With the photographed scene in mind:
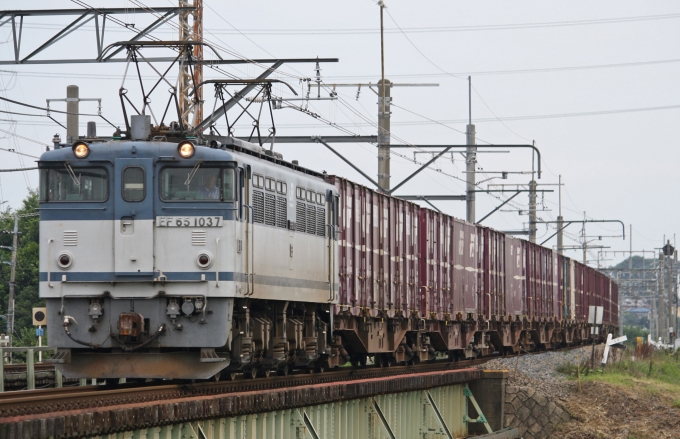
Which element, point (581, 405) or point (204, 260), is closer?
point (204, 260)

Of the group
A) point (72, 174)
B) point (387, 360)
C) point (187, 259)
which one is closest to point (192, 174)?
point (187, 259)

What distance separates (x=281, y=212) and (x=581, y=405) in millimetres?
11325

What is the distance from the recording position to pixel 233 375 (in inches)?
746

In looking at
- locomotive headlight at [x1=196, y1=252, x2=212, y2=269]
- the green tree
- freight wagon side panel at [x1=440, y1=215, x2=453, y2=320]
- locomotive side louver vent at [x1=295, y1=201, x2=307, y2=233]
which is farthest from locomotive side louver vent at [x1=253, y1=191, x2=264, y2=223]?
the green tree

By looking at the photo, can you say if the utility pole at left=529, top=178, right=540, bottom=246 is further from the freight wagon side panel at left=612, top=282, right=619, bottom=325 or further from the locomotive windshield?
the locomotive windshield

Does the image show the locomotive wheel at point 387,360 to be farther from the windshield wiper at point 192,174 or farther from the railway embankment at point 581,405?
the windshield wiper at point 192,174

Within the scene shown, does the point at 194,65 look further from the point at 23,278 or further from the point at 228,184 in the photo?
the point at 23,278

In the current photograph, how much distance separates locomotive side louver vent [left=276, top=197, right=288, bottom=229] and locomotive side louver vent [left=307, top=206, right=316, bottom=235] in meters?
1.38

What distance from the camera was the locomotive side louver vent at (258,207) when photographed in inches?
730

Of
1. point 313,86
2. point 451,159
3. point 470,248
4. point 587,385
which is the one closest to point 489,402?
point 587,385

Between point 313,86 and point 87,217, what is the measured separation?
16.8 m

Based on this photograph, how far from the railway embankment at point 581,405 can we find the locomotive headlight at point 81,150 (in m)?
13.6

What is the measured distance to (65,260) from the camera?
56.8ft

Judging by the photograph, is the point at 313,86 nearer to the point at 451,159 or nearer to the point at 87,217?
the point at 451,159
